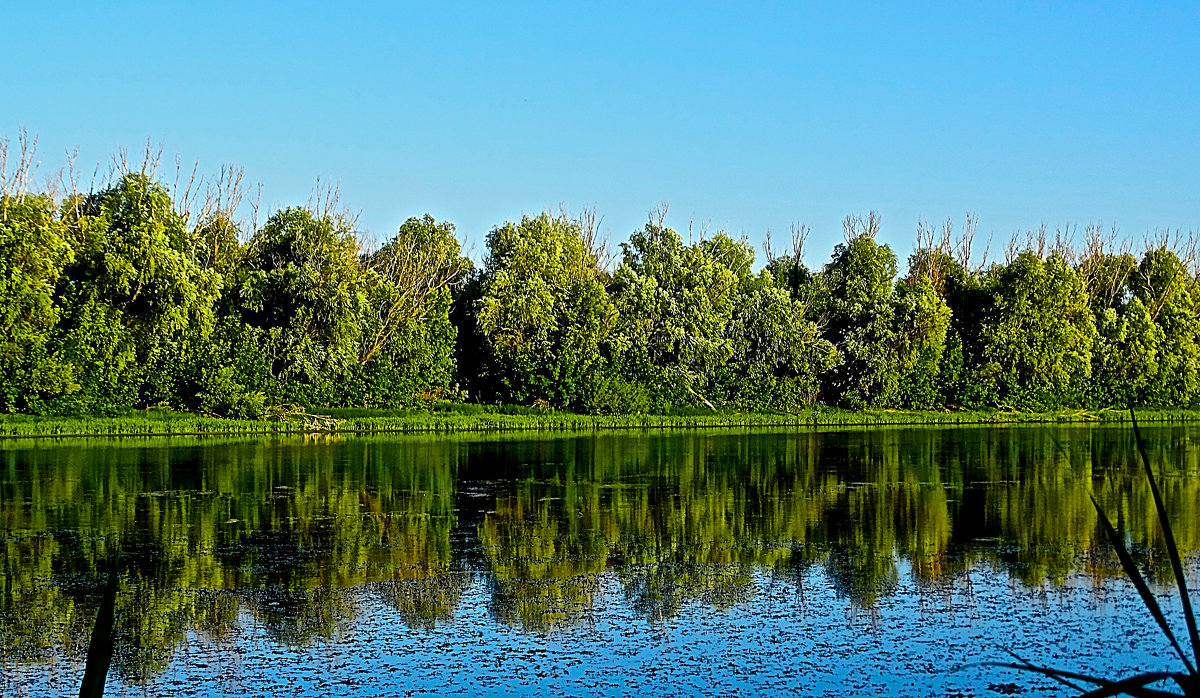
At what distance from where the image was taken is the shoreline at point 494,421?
45.0 meters

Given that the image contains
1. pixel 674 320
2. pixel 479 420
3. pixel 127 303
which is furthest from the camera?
pixel 674 320

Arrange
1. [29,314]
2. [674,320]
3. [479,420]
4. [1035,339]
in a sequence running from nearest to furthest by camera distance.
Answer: [29,314] < [479,420] < [674,320] < [1035,339]

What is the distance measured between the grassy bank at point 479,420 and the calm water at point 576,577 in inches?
622

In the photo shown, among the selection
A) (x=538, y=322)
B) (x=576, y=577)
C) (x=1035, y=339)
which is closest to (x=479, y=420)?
(x=538, y=322)

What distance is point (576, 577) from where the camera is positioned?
50.5 feet

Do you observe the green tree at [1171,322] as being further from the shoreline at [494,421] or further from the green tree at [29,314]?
the green tree at [29,314]

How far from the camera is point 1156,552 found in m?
17.1

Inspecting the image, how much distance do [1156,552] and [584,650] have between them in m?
9.55

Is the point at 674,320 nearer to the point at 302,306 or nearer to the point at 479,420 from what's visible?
the point at 479,420

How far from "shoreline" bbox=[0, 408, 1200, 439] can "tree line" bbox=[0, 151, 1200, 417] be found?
1.77 metres

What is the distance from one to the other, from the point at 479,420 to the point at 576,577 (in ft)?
119

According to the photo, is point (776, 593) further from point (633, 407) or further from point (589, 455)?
point (633, 407)

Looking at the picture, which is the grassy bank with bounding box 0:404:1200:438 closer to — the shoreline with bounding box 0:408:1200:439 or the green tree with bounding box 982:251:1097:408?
the shoreline with bounding box 0:408:1200:439

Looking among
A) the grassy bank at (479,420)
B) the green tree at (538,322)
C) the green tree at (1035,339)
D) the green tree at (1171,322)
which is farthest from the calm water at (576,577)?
the green tree at (1171,322)
